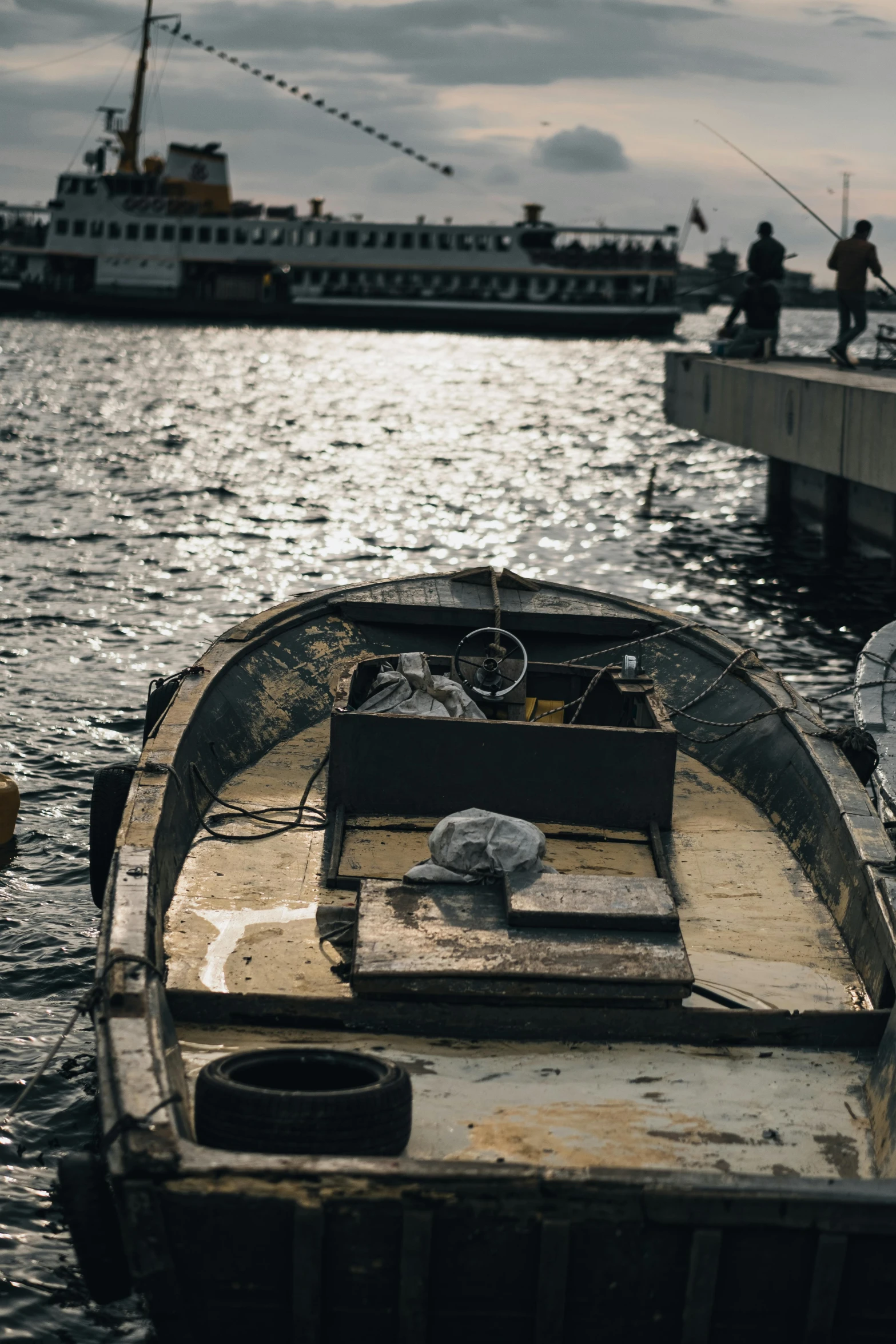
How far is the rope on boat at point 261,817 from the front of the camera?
8.66 meters

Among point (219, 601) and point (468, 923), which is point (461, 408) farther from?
point (468, 923)

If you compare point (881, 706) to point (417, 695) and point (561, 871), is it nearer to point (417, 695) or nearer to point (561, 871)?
point (417, 695)

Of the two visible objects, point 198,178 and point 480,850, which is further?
point 198,178

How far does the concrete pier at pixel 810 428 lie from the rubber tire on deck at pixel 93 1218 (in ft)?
56.7

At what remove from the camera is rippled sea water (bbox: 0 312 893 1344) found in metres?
9.59

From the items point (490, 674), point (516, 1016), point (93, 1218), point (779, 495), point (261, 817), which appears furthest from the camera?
point (779, 495)

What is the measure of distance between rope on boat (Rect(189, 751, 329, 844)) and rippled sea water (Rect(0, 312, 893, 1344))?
1.87 m

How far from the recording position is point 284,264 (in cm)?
11425

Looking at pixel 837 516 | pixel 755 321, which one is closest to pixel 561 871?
pixel 837 516

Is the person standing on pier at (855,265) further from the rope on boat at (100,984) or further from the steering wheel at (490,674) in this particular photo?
the rope on boat at (100,984)

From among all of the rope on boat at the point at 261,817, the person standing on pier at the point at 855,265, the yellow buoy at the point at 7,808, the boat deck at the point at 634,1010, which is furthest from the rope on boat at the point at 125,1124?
the person standing on pier at the point at 855,265

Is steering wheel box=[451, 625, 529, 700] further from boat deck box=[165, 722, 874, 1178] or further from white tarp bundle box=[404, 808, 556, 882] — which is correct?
white tarp bundle box=[404, 808, 556, 882]

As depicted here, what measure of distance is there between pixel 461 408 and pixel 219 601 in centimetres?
4636

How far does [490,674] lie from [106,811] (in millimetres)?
2981
